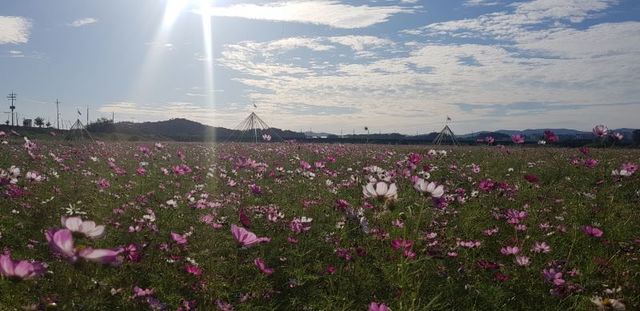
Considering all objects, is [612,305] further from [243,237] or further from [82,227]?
[82,227]

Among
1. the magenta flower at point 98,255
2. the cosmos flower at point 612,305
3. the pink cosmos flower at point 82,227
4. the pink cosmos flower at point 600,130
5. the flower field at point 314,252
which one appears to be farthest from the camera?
the pink cosmos flower at point 600,130

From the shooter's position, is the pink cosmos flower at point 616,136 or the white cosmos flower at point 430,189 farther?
the pink cosmos flower at point 616,136

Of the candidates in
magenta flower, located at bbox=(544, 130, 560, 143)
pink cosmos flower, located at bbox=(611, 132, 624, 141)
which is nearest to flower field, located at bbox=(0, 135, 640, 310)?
pink cosmos flower, located at bbox=(611, 132, 624, 141)

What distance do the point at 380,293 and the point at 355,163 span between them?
6.72 meters

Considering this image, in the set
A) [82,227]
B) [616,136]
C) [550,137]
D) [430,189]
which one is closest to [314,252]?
[430,189]

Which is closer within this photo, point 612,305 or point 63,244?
point 63,244

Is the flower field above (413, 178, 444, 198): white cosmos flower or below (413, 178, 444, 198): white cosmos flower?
below

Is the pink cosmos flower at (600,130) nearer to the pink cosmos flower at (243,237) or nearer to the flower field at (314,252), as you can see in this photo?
the flower field at (314,252)

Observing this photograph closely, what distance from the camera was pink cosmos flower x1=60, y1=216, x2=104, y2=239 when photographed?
1.45 metres

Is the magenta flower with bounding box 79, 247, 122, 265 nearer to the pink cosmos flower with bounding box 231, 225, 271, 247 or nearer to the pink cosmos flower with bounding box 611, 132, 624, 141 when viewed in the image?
the pink cosmos flower with bounding box 231, 225, 271, 247

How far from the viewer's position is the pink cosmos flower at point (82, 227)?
4.75ft

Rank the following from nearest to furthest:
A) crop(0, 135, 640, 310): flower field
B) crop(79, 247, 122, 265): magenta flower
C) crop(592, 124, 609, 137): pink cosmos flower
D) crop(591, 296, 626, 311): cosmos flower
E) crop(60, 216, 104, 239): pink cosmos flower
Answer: crop(79, 247, 122, 265): magenta flower → crop(60, 216, 104, 239): pink cosmos flower → crop(591, 296, 626, 311): cosmos flower → crop(0, 135, 640, 310): flower field → crop(592, 124, 609, 137): pink cosmos flower

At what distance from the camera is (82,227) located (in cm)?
147

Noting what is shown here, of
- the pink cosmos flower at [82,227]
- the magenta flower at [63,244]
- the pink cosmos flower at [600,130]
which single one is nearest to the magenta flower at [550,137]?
the pink cosmos flower at [600,130]
